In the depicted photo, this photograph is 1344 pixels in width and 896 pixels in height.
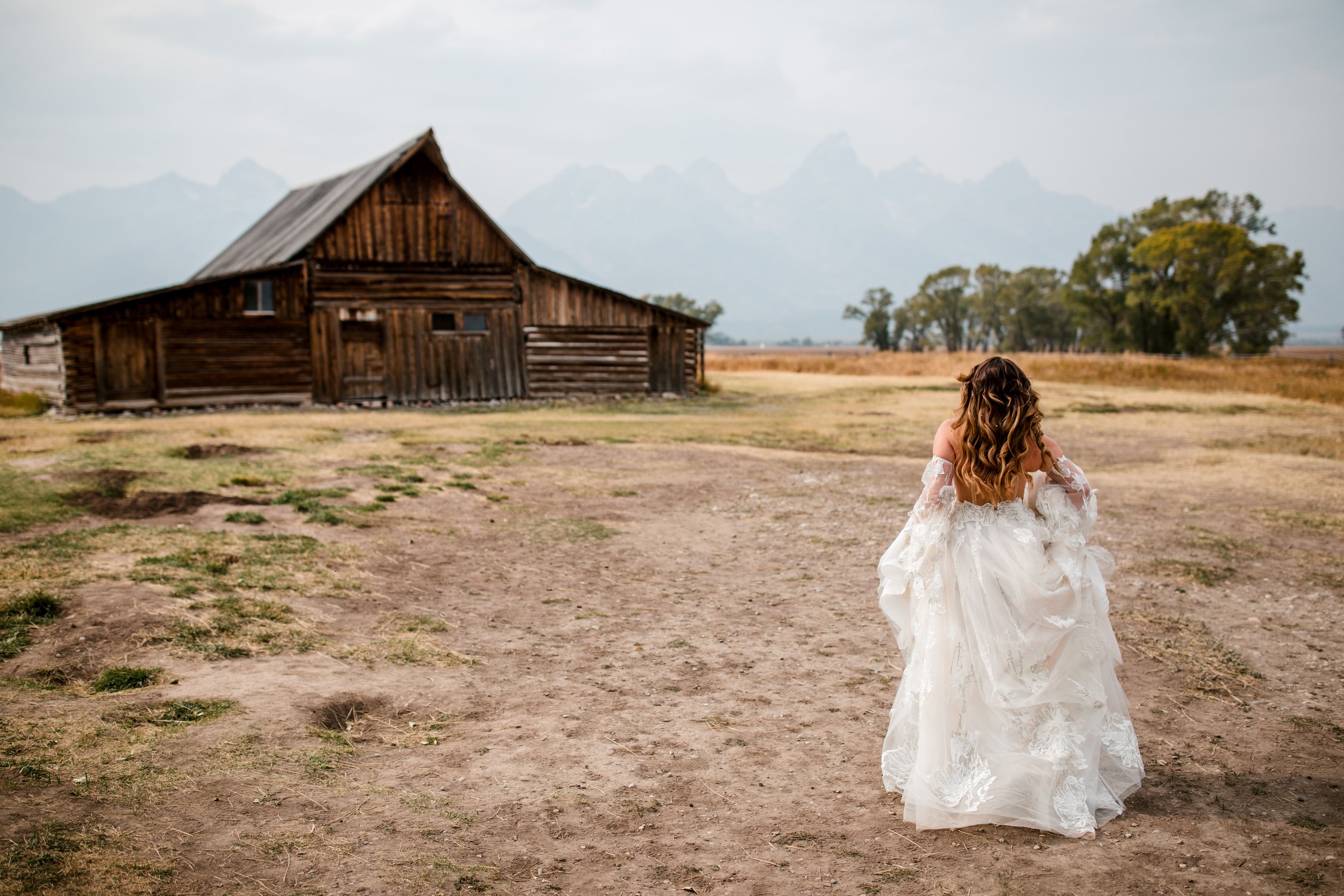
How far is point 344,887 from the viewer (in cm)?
333

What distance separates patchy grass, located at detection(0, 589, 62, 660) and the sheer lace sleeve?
19.8 ft

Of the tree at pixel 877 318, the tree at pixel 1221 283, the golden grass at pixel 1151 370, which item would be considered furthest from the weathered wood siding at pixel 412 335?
the tree at pixel 877 318

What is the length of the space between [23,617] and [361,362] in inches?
834

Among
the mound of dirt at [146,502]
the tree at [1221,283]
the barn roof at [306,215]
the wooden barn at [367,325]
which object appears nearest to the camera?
the mound of dirt at [146,502]

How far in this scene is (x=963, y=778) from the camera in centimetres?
391

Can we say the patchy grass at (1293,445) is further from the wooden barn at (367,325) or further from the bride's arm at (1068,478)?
the wooden barn at (367,325)

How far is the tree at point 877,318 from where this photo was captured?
368ft

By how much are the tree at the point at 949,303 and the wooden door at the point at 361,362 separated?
305 ft

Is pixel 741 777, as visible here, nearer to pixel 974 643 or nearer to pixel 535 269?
pixel 974 643

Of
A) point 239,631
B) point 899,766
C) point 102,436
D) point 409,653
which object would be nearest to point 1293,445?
point 899,766

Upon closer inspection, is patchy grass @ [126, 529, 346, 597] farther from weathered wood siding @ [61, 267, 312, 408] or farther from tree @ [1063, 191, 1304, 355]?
tree @ [1063, 191, 1304, 355]

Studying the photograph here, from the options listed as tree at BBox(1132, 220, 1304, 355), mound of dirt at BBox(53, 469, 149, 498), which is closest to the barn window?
mound of dirt at BBox(53, 469, 149, 498)

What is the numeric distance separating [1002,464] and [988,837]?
162 centimetres

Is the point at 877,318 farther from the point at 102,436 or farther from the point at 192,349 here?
the point at 102,436
